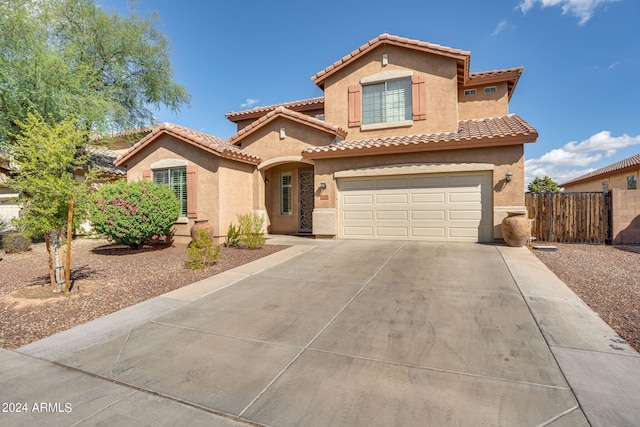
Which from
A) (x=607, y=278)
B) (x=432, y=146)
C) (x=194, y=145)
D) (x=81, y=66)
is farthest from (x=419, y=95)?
(x=81, y=66)

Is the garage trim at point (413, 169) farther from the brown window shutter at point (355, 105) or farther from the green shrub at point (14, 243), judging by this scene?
the green shrub at point (14, 243)

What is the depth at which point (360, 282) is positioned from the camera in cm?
630

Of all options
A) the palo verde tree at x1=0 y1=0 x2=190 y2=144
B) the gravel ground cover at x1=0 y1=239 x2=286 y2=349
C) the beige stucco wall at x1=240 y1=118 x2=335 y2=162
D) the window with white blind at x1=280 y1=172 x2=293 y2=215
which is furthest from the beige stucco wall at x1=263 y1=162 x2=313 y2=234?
the palo verde tree at x1=0 y1=0 x2=190 y2=144

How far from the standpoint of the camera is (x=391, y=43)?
12.8 metres

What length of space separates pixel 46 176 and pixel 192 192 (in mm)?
6734

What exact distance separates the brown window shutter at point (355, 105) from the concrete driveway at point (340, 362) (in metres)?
9.22

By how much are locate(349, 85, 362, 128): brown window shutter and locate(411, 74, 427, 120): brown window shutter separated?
2244 millimetres

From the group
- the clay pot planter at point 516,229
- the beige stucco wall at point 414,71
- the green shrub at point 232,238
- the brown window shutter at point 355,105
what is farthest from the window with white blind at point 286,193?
Result: the clay pot planter at point 516,229

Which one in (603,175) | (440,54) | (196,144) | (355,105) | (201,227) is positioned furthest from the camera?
(603,175)

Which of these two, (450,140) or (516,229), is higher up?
(450,140)

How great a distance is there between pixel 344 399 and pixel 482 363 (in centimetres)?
160

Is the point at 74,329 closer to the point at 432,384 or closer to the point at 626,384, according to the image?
the point at 432,384

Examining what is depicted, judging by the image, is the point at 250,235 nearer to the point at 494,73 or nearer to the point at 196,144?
the point at 196,144

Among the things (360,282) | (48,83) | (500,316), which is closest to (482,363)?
(500,316)
